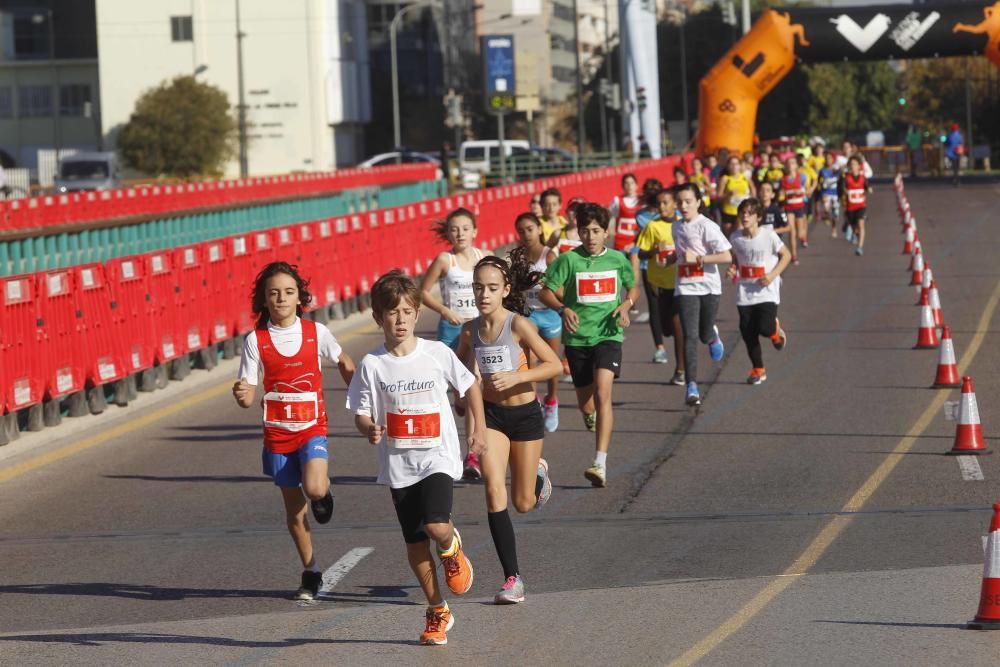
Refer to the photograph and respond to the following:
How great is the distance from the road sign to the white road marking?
32430 millimetres

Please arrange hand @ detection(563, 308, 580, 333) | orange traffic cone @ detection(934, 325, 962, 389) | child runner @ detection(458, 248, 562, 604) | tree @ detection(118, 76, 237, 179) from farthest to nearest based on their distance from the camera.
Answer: tree @ detection(118, 76, 237, 179) < orange traffic cone @ detection(934, 325, 962, 389) < hand @ detection(563, 308, 580, 333) < child runner @ detection(458, 248, 562, 604)

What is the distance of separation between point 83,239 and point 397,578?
22545 mm

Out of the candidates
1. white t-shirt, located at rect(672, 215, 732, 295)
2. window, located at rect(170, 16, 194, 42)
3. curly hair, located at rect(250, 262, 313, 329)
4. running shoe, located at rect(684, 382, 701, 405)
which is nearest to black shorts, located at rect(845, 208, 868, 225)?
white t-shirt, located at rect(672, 215, 732, 295)

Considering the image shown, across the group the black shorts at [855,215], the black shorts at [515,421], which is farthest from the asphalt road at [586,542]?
the black shorts at [855,215]

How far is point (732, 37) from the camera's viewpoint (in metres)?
112

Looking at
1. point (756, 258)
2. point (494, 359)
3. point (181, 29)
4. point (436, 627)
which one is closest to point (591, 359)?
point (494, 359)

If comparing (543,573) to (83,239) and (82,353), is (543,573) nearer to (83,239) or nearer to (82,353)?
(82,353)

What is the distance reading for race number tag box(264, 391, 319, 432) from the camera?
855cm

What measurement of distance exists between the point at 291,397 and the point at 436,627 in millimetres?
1500

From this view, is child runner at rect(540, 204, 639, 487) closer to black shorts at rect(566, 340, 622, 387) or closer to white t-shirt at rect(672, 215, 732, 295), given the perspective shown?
black shorts at rect(566, 340, 622, 387)

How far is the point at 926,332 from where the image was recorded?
1902cm

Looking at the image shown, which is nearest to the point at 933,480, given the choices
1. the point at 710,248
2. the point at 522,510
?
the point at 522,510

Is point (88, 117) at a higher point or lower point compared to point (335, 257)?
higher

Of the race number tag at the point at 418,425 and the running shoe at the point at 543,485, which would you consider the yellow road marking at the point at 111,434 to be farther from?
the race number tag at the point at 418,425
